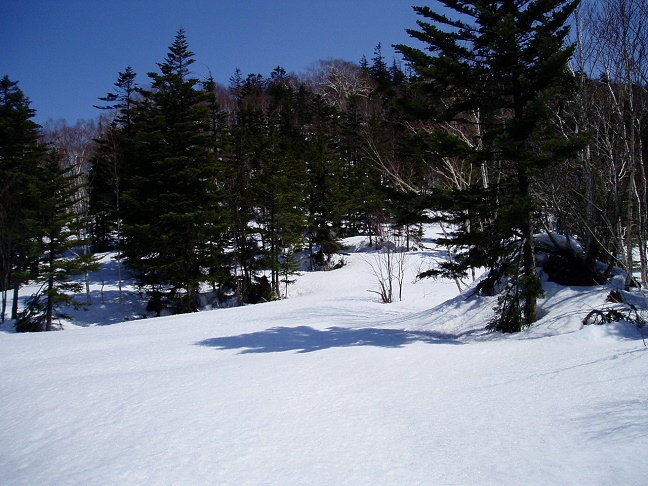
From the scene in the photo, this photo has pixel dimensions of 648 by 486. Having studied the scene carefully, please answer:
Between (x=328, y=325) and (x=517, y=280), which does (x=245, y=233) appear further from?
(x=517, y=280)

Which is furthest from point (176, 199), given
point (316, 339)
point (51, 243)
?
point (316, 339)

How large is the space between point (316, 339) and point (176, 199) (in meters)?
16.6

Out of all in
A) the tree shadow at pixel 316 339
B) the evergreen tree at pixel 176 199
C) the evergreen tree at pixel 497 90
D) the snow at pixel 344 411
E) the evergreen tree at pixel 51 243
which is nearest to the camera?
the snow at pixel 344 411

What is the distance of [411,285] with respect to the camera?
25.6 meters

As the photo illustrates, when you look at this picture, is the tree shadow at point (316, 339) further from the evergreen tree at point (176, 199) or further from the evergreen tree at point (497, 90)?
the evergreen tree at point (176, 199)

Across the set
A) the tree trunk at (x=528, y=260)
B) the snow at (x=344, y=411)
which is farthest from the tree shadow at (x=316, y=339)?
the tree trunk at (x=528, y=260)

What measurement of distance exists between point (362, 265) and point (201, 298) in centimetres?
1335

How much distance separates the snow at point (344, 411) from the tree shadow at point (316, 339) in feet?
0.42

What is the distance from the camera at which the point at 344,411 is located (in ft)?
14.7

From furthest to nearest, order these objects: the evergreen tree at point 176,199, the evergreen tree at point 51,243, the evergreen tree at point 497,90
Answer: the evergreen tree at point 176,199 → the evergreen tree at point 51,243 → the evergreen tree at point 497,90

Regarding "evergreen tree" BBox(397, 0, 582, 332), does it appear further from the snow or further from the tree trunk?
the snow

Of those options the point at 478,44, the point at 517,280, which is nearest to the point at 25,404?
the point at 517,280

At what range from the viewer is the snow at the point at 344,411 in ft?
10.2

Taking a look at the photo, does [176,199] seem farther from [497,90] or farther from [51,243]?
[497,90]
